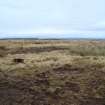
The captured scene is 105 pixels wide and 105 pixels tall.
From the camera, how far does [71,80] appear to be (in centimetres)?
1126

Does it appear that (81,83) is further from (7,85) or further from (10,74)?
(10,74)

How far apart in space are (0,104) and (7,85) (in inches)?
105

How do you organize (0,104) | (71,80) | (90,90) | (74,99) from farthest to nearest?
1. (71,80)
2. (90,90)
3. (74,99)
4. (0,104)

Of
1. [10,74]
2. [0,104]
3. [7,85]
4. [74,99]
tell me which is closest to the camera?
[0,104]

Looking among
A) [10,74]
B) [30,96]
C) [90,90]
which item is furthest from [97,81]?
[10,74]

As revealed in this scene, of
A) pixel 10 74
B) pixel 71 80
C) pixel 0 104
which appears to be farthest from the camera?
pixel 10 74

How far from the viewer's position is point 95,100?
26.7ft

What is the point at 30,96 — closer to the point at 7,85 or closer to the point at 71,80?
the point at 7,85

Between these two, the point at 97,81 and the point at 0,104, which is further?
the point at 97,81

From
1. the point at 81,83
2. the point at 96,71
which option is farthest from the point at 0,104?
the point at 96,71

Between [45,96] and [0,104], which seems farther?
[45,96]

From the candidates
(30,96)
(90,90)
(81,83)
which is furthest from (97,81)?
(30,96)

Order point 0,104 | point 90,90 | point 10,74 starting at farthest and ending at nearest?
point 10,74 → point 90,90 → point 0,104

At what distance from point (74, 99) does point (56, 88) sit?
151 cm
